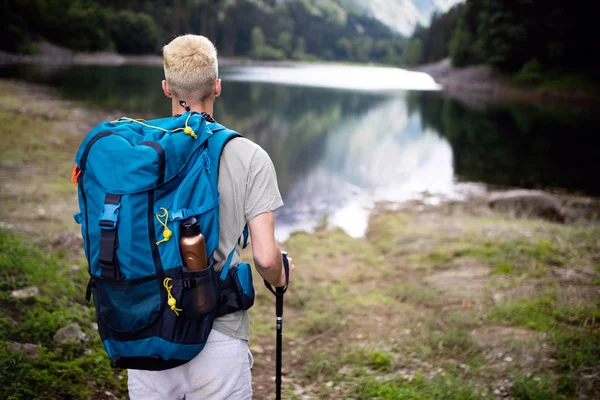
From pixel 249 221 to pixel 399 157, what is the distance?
75.5ft

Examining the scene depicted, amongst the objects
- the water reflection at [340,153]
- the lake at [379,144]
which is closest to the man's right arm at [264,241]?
the lake at [379,144]

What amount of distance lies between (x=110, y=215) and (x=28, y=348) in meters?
2.89

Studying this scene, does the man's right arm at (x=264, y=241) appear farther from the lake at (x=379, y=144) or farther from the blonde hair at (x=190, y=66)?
the lake at (x=379, y=144)

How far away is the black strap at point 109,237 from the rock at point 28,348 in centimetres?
A: 261

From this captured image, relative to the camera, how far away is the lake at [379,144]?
17.7 metres

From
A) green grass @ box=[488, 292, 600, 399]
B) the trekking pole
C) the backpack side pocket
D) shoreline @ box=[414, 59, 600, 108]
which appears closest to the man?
the backpack side pocket

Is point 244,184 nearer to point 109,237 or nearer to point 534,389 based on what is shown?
point 109,237

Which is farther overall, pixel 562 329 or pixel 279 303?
pixel 562 329

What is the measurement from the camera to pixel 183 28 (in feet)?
408

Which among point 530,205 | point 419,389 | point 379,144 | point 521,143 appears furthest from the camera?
point 379,144

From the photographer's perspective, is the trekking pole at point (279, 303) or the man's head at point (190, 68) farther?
the trekking pole at point (279, 303)

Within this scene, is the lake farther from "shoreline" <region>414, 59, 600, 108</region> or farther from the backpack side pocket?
Answer: the backpack side pocket

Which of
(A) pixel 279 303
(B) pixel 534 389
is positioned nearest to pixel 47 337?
(A) pixel 279 303

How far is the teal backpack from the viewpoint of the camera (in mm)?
1998
